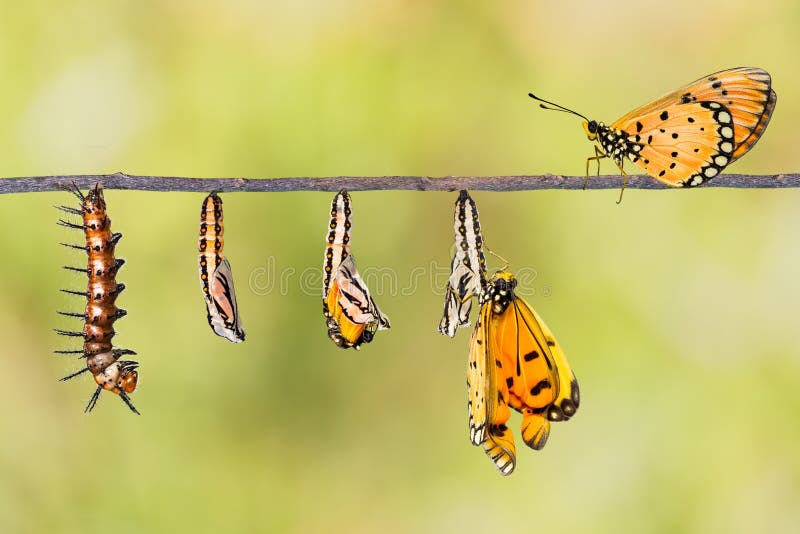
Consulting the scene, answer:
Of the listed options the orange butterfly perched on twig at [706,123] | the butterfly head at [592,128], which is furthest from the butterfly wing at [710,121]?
the butterfly head at [592,128]

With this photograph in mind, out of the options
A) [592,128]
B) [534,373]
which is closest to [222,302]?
[534,373]

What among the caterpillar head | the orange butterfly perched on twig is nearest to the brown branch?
the orange butterfly perched on twig

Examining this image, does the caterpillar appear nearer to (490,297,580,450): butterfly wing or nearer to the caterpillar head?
the caterpillar head

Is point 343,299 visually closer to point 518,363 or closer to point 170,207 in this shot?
point 518,363

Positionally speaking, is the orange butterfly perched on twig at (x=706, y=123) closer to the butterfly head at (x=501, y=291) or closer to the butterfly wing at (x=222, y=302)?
the butterfly head at (x=501, y=291)

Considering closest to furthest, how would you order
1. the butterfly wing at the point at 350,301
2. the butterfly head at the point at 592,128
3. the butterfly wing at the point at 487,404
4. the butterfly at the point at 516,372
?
→ the butterfly wing at the point at 487,404, the butterfly at the point at 516,372, the butterfly head at the point at 592,128, the butterfly wing at the point at 350,301

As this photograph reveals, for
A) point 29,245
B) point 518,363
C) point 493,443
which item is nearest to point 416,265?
point 518,363

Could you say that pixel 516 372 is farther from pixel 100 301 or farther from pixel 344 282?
pixel 100 301
